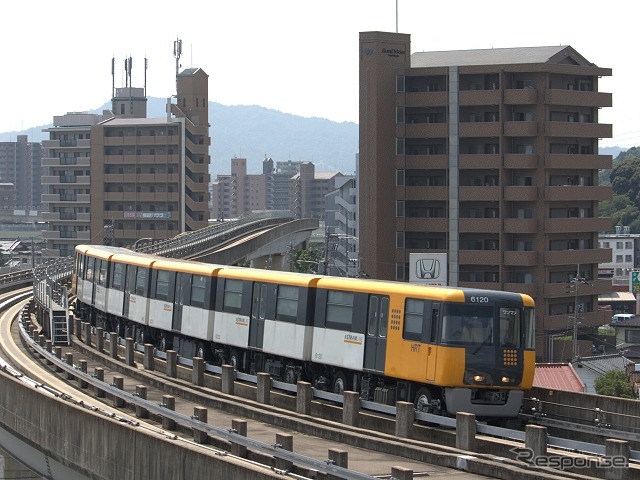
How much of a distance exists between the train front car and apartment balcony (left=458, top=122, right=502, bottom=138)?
2402 inches

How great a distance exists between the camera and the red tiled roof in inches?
1812

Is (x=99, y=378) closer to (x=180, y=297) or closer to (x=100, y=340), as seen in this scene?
(x=180, y=297)

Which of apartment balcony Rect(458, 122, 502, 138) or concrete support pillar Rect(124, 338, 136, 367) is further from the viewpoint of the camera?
apartment balcony Rect(458, 122, 502, 138)

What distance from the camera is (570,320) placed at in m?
81.8

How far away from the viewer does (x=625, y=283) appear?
5546 inches

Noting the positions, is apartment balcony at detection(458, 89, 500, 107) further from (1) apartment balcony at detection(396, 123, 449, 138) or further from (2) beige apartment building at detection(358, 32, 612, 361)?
(1) apartment balcony at detection(396, 123, 449, 138)

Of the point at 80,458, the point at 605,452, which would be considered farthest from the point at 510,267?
the point at 605,452

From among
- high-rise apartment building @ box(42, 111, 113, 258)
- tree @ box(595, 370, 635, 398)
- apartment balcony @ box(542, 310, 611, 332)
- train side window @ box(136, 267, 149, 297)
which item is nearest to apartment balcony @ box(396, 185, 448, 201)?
apartment balcony @ box(542, 310, 611, 332)

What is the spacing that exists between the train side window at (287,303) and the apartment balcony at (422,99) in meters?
57.0

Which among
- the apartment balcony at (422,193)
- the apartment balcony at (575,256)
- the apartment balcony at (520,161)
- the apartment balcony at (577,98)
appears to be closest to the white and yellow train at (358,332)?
the apartment balcony at (422,193)

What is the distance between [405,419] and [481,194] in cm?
6270

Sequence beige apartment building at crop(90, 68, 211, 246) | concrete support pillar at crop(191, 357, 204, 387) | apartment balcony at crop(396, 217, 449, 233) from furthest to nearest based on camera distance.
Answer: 1. beige apartment building at crop(90, 68, 211, 246)
2. apartment balcony at crop(396, 217, 449, 233)
3. concrete support pillar at crop(191, 357, 204, 387)

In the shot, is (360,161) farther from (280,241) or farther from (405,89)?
(280,241)

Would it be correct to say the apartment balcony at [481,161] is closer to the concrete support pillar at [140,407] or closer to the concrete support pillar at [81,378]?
the concrete support pillar at [81,378]
